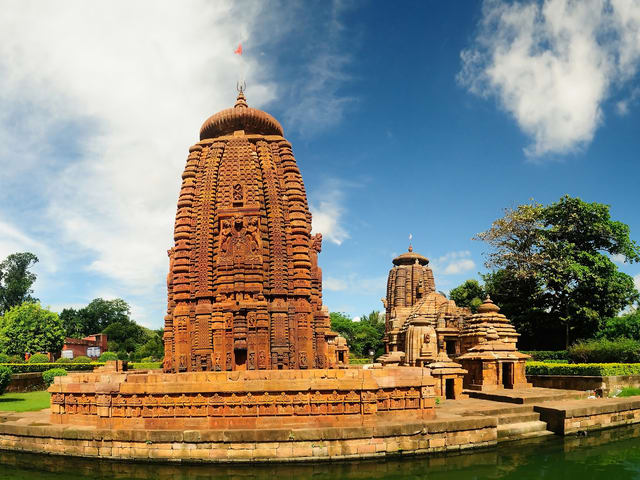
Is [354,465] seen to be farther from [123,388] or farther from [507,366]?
[507,366]

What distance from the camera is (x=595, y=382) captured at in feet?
63.4

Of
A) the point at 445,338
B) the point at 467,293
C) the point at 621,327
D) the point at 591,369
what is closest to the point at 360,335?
the point at 467,293

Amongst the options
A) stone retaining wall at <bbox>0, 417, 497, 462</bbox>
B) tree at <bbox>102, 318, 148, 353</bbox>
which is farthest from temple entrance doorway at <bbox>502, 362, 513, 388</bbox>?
tree at <bbox>102, 318, 148, 353</bbox>

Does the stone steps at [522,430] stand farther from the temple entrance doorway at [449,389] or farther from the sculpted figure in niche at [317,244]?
the sculpted figure in niche at [317,244]

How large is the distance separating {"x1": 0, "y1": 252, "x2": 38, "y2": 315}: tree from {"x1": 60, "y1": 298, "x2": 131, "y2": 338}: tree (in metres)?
11.0

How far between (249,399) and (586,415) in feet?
33.7

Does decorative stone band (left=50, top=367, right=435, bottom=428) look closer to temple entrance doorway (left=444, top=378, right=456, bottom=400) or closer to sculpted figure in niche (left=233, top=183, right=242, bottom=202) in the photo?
sculpted figure in niche (left=233, top=183, right=242, bottom=202)

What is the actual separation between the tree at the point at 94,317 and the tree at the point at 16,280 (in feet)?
36.1

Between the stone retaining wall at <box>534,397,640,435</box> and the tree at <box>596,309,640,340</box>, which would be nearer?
the stone retaining wall at <box>534,397,640,435</box>

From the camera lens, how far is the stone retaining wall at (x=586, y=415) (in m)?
13.5

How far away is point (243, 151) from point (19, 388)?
19311mm

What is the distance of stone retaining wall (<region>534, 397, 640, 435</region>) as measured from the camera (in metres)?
13.5

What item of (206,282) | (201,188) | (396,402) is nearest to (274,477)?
(396,402)

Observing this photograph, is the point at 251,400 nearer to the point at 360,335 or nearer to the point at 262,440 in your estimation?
the point at 262,440
